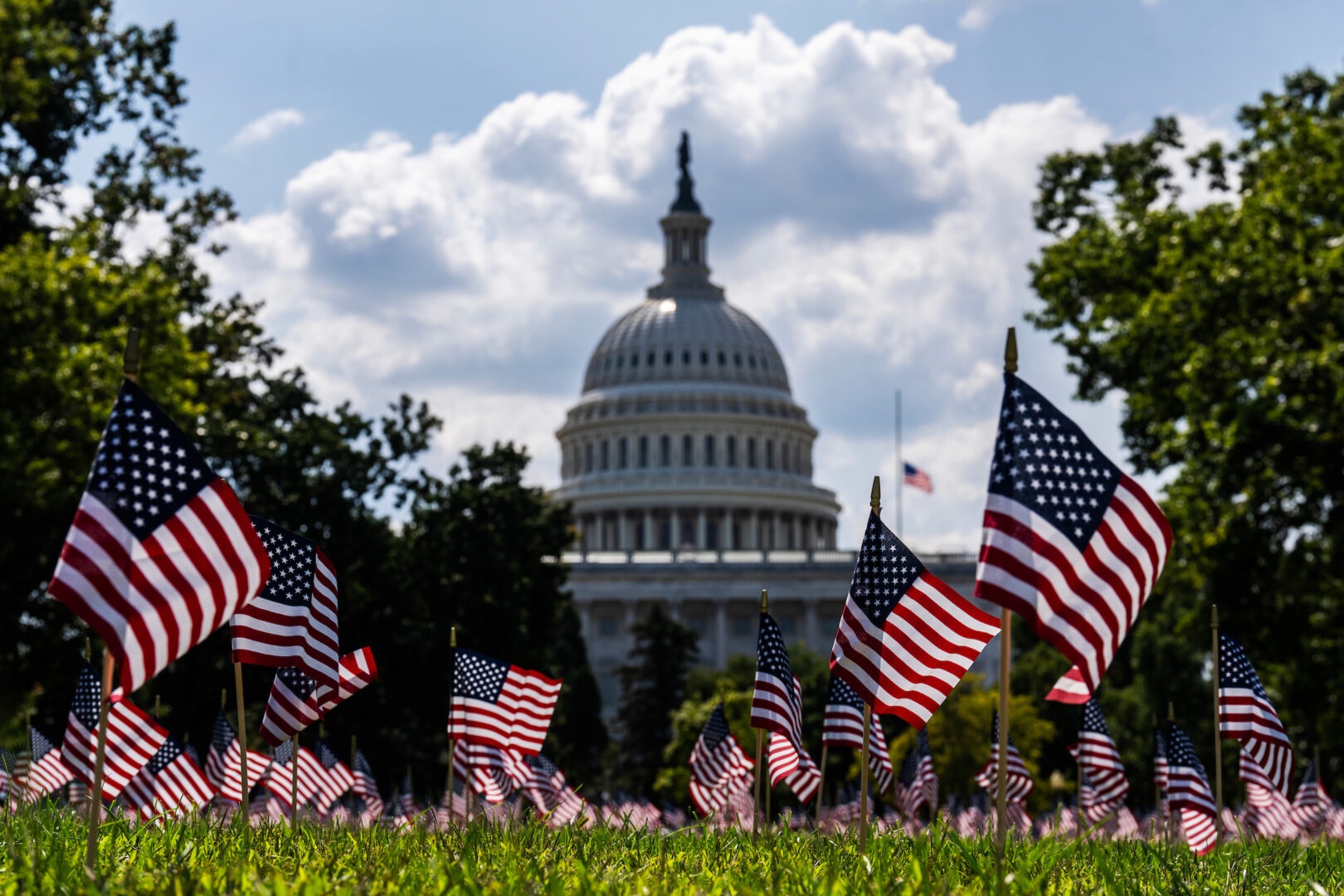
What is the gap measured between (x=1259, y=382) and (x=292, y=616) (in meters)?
23.6

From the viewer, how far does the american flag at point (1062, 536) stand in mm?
8742

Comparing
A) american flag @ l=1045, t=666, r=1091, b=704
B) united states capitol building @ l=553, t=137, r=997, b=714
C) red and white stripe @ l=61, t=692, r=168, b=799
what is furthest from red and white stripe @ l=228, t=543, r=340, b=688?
united states capitol building @ l=553, t=137, r=997, b=714

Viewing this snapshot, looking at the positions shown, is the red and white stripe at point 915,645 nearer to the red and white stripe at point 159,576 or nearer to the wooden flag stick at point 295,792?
the wooden flag stick at point 295,792

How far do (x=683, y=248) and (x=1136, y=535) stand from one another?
17952cm

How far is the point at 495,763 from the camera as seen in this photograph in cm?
2148

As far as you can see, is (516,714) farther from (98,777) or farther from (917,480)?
(917,480)

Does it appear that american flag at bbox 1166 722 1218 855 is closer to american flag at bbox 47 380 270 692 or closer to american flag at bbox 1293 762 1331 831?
american flag at bbox 1293 762 1331 831

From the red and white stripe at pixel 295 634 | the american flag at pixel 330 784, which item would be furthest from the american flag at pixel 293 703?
the american flag at pixel 330 784

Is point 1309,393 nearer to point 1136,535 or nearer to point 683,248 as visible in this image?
point 1136,535

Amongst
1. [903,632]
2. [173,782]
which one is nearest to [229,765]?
[173,782]

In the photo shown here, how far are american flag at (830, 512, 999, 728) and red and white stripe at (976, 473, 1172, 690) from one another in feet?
10.5

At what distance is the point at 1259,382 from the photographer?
105 feet

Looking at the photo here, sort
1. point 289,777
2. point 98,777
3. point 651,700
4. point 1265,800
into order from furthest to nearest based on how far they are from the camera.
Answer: point 651,700 < point 1265,800 < point 289,777 < point 98,777

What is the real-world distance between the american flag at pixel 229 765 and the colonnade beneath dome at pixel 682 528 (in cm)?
13430
